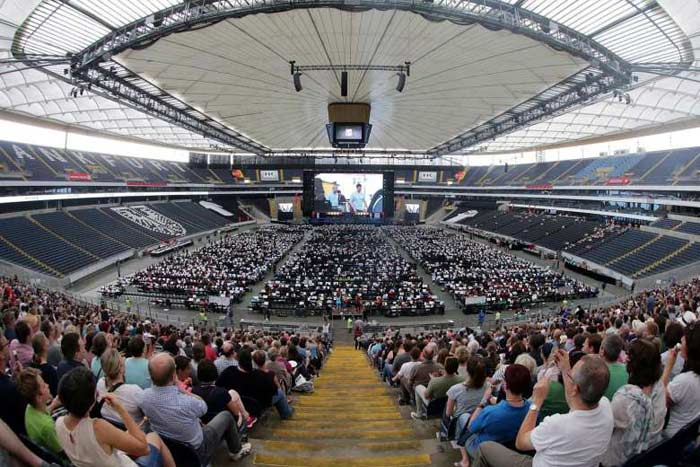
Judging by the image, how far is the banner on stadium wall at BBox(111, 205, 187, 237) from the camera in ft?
129

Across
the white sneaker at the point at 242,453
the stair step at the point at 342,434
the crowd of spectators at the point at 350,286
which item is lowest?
the crowd of spectators at the point at 350,286

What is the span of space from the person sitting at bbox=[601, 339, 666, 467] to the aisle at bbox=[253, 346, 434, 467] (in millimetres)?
1710

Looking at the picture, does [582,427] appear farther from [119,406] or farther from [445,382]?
[119,406]

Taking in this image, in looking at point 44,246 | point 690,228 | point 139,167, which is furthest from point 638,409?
point 139,167

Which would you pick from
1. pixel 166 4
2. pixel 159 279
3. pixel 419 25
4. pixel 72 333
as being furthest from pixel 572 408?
pixel 159 279

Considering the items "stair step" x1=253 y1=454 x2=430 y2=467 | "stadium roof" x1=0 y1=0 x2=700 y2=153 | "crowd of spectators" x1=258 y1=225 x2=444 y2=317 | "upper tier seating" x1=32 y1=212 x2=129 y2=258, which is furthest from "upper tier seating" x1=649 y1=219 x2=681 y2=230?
"upper tier seating" x1=32 y1=212 x2=129 y2=258

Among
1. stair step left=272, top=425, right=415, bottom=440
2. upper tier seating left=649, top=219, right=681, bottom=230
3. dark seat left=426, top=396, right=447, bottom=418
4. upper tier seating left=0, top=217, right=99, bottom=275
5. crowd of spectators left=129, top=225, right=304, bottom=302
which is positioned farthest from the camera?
upper tier seating left=649, top=219, right=681, bottom=230

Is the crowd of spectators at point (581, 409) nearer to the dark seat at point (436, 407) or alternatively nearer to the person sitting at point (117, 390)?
the dark seat at point (436, 407)

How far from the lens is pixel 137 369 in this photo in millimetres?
3975

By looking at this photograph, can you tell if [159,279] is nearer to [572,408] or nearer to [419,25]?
[419,25]

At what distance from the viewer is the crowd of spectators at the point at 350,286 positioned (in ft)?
60.6

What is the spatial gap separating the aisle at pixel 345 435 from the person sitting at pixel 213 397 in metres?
0.49

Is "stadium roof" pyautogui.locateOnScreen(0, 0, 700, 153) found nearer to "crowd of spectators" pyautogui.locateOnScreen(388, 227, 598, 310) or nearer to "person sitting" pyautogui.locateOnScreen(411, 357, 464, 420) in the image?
"crowd of spectators" pyautogui.locateOnScreen(388, 227, 598, 310)

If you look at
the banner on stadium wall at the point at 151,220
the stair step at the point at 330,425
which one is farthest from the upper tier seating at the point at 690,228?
the banner on stadium wall at the point at 151,220
